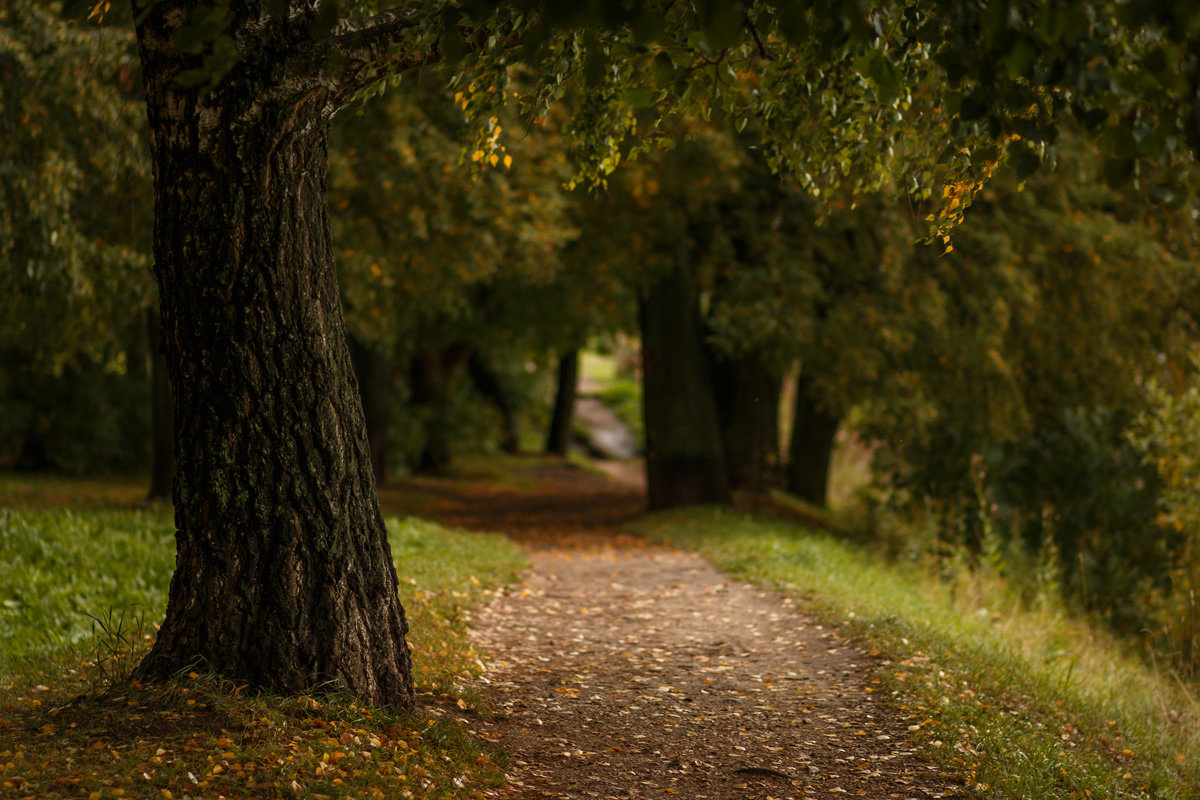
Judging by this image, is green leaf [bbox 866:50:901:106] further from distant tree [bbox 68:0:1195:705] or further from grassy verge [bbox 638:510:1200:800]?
grassy verge [bbox 638:510:1200:800]

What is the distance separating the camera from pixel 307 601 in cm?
437

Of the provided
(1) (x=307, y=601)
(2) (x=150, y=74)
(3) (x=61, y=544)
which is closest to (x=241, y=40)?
(2) (x=150, y=74)

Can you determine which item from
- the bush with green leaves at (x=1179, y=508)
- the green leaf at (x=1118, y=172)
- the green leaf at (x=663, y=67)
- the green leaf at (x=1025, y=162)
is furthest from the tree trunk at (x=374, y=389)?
the green leaf at (x=1118, y=172)

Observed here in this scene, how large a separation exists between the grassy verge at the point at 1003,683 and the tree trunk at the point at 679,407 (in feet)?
9.83

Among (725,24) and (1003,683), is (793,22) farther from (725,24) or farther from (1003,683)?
(1003,683)

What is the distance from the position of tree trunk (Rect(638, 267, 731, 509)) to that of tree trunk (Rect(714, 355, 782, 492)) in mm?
1826

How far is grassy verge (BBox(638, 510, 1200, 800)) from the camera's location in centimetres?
489

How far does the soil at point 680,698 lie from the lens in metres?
4.60

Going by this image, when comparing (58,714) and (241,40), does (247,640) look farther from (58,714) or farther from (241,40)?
(241,40)

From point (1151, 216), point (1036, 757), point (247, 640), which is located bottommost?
point (1036, 757)

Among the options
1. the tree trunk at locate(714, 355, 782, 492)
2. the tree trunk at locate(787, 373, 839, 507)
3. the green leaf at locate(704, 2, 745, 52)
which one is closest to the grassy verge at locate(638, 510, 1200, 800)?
the green leaf at locate(704, 2, 745, 52)

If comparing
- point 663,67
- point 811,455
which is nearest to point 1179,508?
point 811,455

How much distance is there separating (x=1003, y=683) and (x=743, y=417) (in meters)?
10.2

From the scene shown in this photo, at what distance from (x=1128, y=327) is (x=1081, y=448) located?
2157mm
